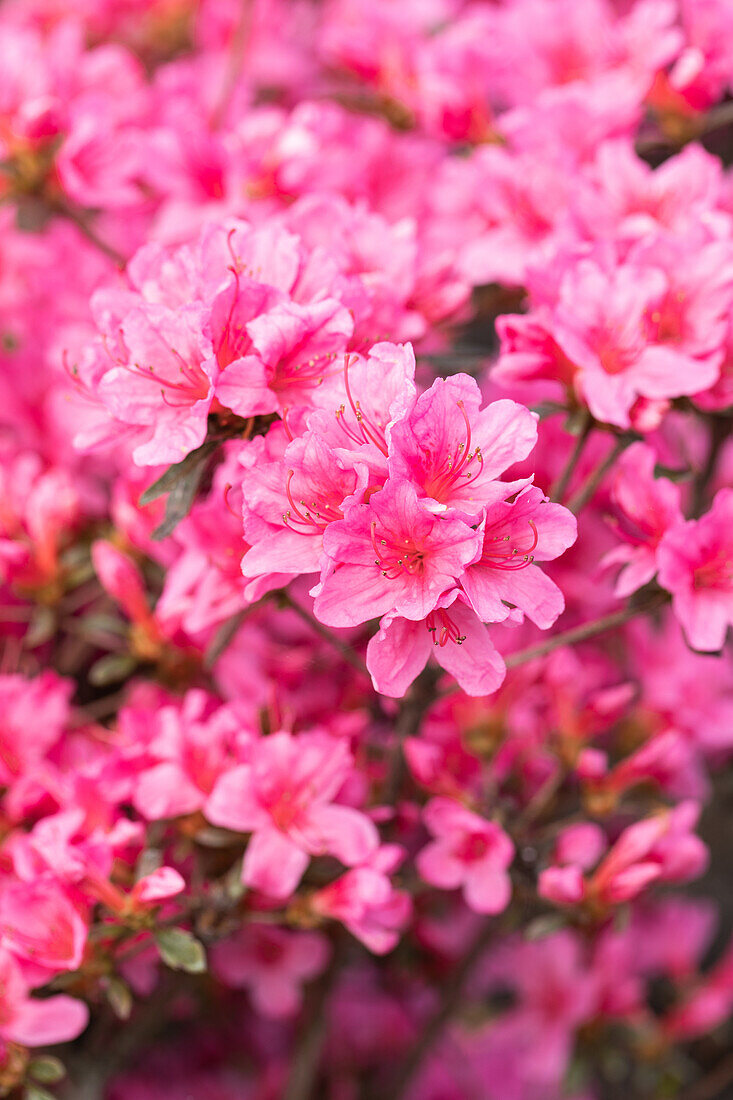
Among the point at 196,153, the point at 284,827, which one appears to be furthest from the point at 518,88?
the point at 284,827

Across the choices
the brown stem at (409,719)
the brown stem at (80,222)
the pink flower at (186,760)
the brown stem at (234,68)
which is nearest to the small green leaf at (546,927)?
the brown stem at (409,719)

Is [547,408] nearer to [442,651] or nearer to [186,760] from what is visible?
[442,651]

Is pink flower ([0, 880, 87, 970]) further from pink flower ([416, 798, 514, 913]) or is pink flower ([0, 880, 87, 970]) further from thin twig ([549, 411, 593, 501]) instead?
thin twig ([549, 411, 593, 501])

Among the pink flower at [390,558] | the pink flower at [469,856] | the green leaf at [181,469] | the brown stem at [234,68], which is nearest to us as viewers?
the pink flower at [390,558]

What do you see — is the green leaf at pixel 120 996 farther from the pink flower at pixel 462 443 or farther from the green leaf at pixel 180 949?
the pink flower at pixel 462 443

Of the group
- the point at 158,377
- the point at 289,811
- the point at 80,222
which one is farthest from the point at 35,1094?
the point at 80,222

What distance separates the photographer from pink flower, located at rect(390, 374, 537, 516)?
63 centimetres

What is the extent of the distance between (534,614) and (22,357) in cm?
73

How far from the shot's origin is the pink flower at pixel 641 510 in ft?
2.47

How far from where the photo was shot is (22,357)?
1.19 m

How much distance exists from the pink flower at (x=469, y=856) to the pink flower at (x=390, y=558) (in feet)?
0.89

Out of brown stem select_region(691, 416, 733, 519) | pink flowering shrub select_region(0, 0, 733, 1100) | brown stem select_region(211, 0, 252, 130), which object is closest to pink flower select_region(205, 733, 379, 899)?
pink flowering shrub select_region(0, 0, 733, 1100)

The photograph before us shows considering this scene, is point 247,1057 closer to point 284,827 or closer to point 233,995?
point 233,995

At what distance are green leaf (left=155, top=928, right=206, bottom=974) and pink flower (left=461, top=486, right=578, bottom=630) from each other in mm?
314
